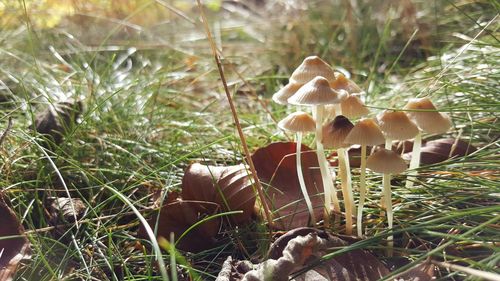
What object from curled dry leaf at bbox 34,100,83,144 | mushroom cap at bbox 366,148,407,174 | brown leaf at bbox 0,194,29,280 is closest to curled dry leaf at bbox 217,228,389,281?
mushroom cap at bbox 366,148,407,174

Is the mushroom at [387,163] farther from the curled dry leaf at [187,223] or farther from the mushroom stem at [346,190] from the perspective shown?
the curled dry leaf at [187,223]

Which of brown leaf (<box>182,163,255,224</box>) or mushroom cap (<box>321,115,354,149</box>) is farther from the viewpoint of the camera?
brown leaf (<box>182,163,255,224</box>)

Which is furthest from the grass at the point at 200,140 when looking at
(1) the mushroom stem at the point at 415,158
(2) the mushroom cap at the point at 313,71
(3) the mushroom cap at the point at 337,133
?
(2) the mushroom cap at the point at 313,71

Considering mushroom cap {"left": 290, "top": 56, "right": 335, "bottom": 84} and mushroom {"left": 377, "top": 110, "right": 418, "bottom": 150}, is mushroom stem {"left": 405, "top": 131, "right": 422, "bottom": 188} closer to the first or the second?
mushroom {"left": 377, "top": 110, "right": 418, "bottom": 150}

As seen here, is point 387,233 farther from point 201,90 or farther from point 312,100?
point 201,90

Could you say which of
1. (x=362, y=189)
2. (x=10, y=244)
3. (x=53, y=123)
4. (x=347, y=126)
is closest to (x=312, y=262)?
(x=362, y=189)

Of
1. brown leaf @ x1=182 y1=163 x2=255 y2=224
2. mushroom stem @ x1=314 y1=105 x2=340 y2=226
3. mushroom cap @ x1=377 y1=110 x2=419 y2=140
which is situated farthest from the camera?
brown leaf @ x1=182 y1=163 x2=255 y2=224

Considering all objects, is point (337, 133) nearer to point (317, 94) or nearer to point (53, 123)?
point (317, 94)
